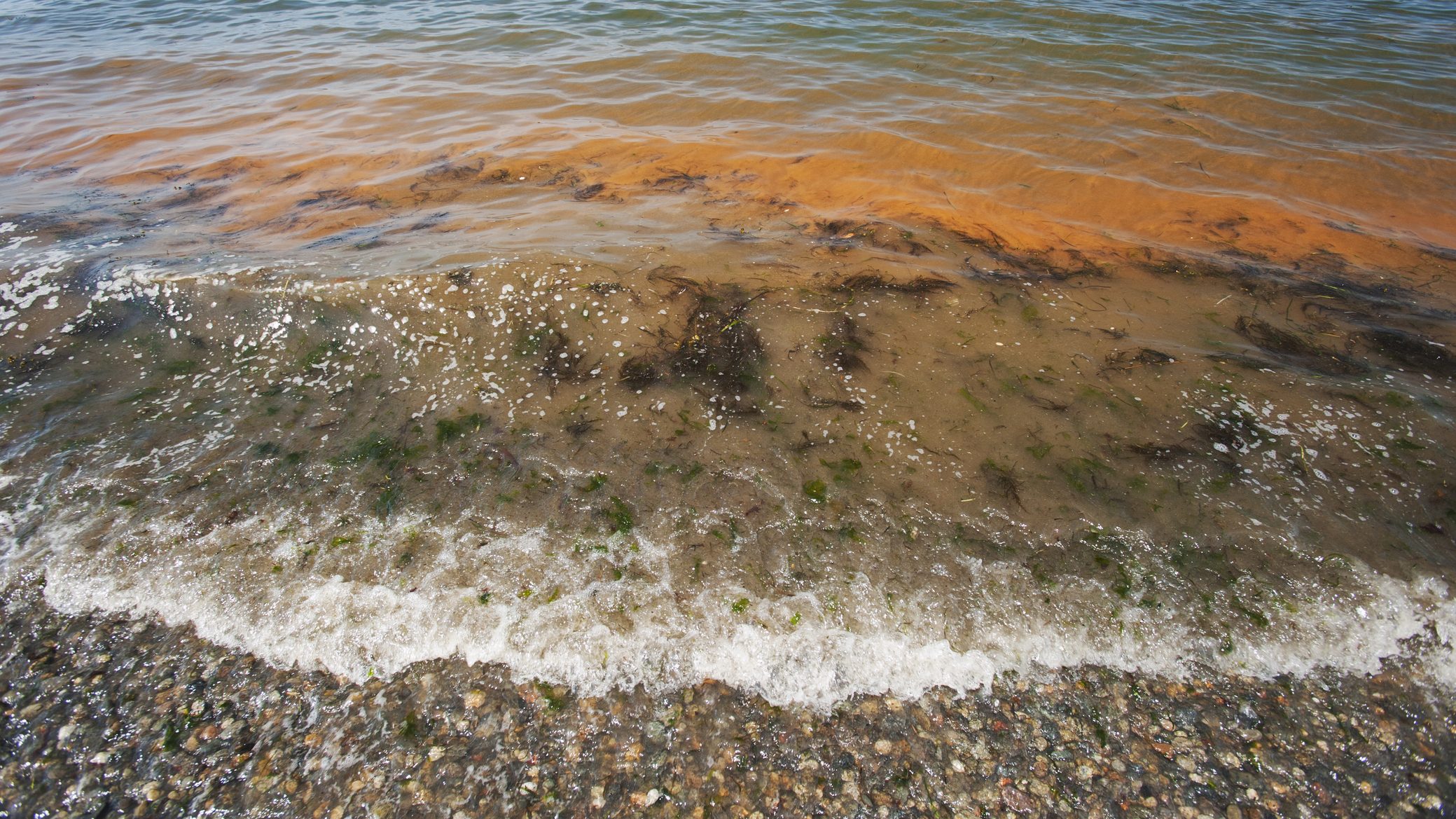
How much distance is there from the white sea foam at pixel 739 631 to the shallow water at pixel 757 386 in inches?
0.7

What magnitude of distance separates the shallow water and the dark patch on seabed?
0.49 ft

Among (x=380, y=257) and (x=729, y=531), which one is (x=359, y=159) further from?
(x=729, y=531)

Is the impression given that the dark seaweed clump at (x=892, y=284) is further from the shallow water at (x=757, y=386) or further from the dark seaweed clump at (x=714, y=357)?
the dark seaweed clump at (x=714, y=357)

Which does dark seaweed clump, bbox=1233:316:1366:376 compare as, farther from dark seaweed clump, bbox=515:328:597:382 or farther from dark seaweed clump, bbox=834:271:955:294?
dark seaweed clump, bbox=515:328:597:382

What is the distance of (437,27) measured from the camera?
11.7 m

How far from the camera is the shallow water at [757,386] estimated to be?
9.82ft

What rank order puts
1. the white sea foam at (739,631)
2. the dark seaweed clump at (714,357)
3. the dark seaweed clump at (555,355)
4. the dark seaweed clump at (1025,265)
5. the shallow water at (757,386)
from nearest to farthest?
the white sea foam at (739,631) → the shallow water at (757,386) → the dark seaweed clump at (714,357) → the dark seaweed clump at (555,355) → the dark seaweed clump at (1025,265)

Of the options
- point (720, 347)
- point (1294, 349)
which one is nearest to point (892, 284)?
point (720, 347)

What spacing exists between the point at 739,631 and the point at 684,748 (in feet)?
1.79

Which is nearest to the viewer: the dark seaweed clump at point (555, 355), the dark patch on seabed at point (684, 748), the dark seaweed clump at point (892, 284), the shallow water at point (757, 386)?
the dark patch on seabed at point (684, 748)

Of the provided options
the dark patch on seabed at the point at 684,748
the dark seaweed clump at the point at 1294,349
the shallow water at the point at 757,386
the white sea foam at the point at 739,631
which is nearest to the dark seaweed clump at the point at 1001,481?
the shallow water at the point at 757,386

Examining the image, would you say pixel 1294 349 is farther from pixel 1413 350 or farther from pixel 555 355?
pixel 555 355

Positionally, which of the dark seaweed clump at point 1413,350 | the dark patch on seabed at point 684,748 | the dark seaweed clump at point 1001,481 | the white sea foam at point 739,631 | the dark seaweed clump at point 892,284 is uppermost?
the dark seaweed clump at point 892,284

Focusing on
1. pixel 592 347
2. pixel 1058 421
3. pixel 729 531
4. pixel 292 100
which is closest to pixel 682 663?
pixel 729 531
